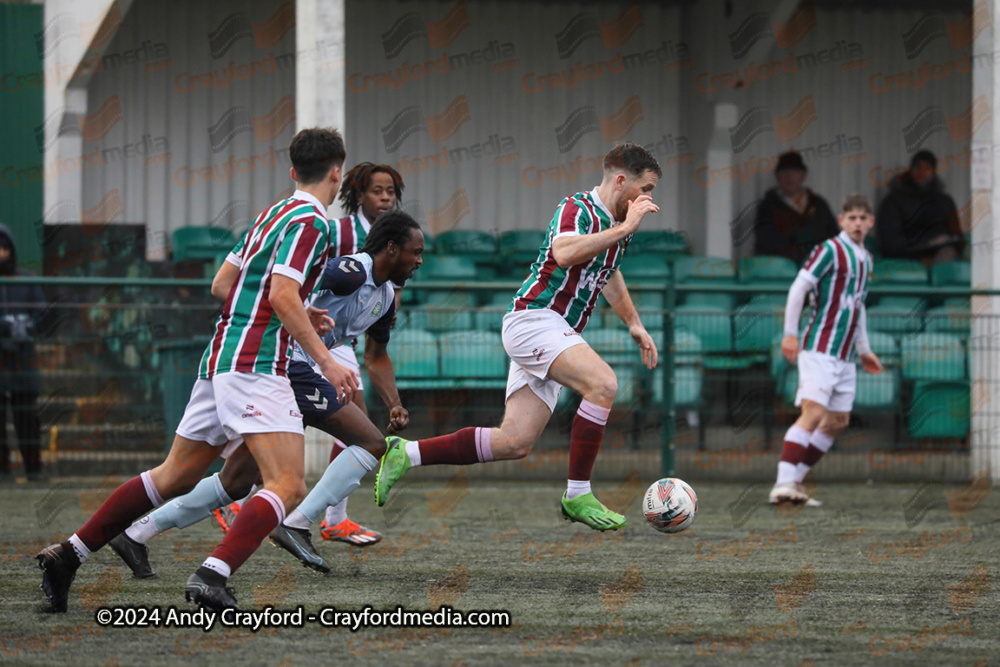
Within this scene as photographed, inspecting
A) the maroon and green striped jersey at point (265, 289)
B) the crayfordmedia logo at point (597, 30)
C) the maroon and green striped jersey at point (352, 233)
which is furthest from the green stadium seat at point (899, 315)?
the maroon and green striped jersey at point (265, 289)

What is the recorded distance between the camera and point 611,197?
5922 millimetres

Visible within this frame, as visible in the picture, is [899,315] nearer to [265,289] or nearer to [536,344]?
[536,344]

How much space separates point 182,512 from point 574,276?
203 centimetres

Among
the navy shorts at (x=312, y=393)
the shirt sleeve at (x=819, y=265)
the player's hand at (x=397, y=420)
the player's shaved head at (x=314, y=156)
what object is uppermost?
the player's shaved head at (x=314, y=156)

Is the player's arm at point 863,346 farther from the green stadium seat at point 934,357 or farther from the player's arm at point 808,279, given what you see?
the green stadium seat at point 934,357

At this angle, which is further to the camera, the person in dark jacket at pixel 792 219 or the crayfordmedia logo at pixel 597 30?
the crayfordmedia logo at pixel 597 30

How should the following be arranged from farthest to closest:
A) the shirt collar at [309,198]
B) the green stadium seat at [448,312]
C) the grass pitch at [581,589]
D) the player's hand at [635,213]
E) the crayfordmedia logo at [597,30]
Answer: the crayfordmedia logo at [597,30] → the green stadium seat at [448,312] → the player's hand at [635,213] → the shirt collar at [309,198] → the grass pitch at [581,589]

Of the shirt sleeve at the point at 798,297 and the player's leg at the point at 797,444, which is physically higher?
the shirt sleeve at the point at 798,297

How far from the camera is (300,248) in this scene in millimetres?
4391

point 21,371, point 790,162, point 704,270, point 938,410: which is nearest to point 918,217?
point 790,162

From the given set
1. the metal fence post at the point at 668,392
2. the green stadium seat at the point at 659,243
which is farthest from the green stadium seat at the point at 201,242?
the metal fence post at the point at 668,392

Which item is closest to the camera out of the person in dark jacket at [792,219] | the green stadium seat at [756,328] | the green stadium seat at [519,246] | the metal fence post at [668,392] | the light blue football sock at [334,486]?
the light blue football sock at [334,486]

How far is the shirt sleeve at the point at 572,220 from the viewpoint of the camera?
5801 millimetres

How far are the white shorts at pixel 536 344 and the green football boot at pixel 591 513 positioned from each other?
1.51 feet
